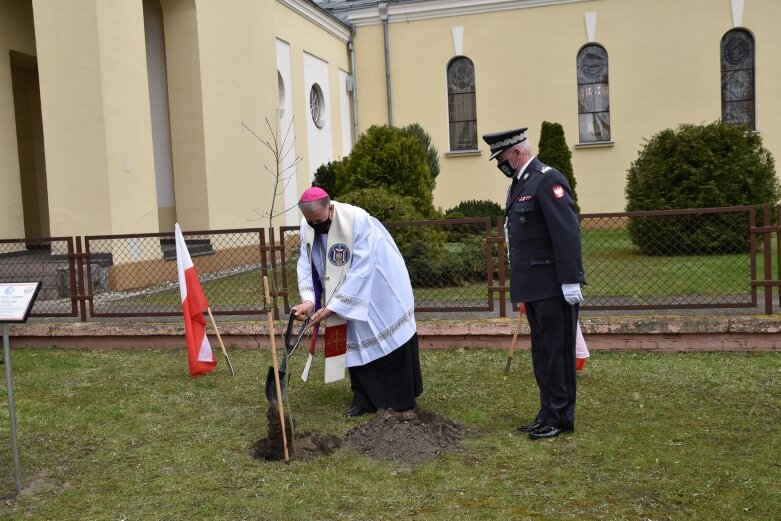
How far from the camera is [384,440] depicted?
4.46m

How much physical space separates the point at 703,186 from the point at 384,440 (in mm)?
8967

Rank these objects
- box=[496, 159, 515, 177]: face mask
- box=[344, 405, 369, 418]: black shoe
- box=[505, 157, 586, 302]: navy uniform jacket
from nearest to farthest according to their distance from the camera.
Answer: box=[505, 157, 586, 302]: navy uniform jacket, box=[496, 159, 515, 177]: face mask, box=[344, 405, 369, 418]: black shoe

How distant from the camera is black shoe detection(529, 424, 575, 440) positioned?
15.0 feet

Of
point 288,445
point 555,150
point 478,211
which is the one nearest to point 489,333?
point 288,445

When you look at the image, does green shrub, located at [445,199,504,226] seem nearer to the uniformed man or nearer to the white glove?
the uniformed man

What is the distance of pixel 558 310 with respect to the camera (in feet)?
15.1

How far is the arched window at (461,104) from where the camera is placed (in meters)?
21.1

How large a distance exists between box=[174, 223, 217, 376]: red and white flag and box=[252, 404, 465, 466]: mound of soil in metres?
2.09

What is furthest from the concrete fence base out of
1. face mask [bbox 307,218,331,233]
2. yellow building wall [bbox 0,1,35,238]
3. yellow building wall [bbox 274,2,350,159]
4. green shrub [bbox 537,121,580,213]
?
green shrub [bbox 537,121,580,213]

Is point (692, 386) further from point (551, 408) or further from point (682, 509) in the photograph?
point (682, 509)

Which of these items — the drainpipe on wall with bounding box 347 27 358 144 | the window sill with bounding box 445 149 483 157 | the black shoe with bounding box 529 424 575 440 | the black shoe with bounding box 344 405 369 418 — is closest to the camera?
the black shoe with bounding box 529 424 575 440

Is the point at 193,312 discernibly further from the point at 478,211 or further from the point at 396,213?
the point at 478,211

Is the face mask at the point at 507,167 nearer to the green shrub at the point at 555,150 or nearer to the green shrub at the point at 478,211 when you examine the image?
the green shrub at the point at 478,211

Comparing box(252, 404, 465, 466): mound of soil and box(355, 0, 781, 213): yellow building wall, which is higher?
box(355, 0, 781, 213): yellow building wall
